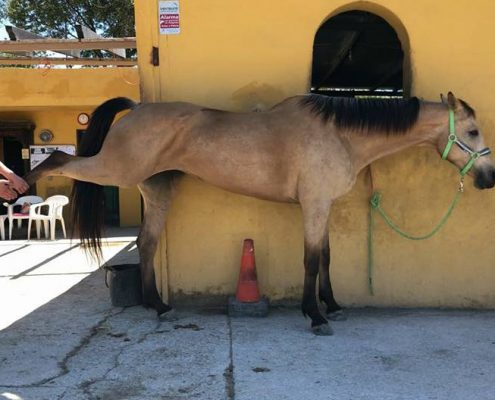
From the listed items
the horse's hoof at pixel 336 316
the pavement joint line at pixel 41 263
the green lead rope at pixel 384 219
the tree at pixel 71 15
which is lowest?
the pavement joint line at pixel 41 263

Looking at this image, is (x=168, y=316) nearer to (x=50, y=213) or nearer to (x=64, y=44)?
(x=64, y=44)

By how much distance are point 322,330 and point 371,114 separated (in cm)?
189

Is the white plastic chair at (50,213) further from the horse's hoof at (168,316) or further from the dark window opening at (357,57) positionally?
the horse's hoof at (168,316)

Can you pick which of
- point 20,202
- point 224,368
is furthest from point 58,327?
point 20,202

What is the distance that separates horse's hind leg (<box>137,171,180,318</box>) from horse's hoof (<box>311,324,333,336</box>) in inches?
55.5

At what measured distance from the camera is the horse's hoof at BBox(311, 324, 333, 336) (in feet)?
13.0

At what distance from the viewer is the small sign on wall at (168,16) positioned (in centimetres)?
454

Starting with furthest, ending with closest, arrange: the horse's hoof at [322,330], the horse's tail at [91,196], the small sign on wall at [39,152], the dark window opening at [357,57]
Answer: the small sign on wall at [39,152] < the dark window opening at [357,57] < the horse's tail at [91,196] < the horse's hoof at [322,330]

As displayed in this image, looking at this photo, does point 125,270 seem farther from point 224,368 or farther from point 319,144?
point 319,144

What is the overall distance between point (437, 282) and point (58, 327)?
3613mm

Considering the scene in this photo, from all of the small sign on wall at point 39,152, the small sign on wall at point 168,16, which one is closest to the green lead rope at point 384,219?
the small sign on wall at point 168,16

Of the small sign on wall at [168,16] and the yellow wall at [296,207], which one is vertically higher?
the small sign on wall at [168,16]

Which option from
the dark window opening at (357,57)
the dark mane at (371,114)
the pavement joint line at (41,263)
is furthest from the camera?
the pavement joint line at (41,263)

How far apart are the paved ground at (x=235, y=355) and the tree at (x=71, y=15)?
54.6 feet
